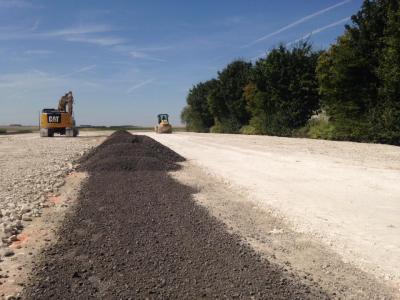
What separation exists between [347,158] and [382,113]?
608cm

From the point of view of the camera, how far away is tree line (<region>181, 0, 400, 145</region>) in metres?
20.0

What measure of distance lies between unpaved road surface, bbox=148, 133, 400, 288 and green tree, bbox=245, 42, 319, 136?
12902 mm

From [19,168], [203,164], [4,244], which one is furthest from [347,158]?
[4,244]

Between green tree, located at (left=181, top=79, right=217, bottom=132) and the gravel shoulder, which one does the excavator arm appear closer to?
green tree, located at (left=181, top=79, right=217, bottom=132)

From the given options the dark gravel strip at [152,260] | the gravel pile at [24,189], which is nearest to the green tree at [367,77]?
the gravel pile at [24,189]

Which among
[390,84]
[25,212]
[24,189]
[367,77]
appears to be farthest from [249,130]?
[25,212]

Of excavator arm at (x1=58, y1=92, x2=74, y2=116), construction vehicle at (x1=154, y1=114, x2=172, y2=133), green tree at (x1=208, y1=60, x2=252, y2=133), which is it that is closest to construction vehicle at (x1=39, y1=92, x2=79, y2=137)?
excavator arm at (x1=58, y1=92, x2=74, y2=116)

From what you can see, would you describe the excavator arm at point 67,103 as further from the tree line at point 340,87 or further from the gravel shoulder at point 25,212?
the gravel shoulder at point 25,212

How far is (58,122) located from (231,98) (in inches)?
655

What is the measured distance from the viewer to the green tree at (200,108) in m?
54.1

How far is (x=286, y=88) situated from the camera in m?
31.9

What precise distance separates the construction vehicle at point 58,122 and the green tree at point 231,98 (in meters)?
14.8

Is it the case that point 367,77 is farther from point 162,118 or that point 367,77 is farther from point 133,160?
point 162,118

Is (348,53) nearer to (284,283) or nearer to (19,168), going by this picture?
(19,168)
